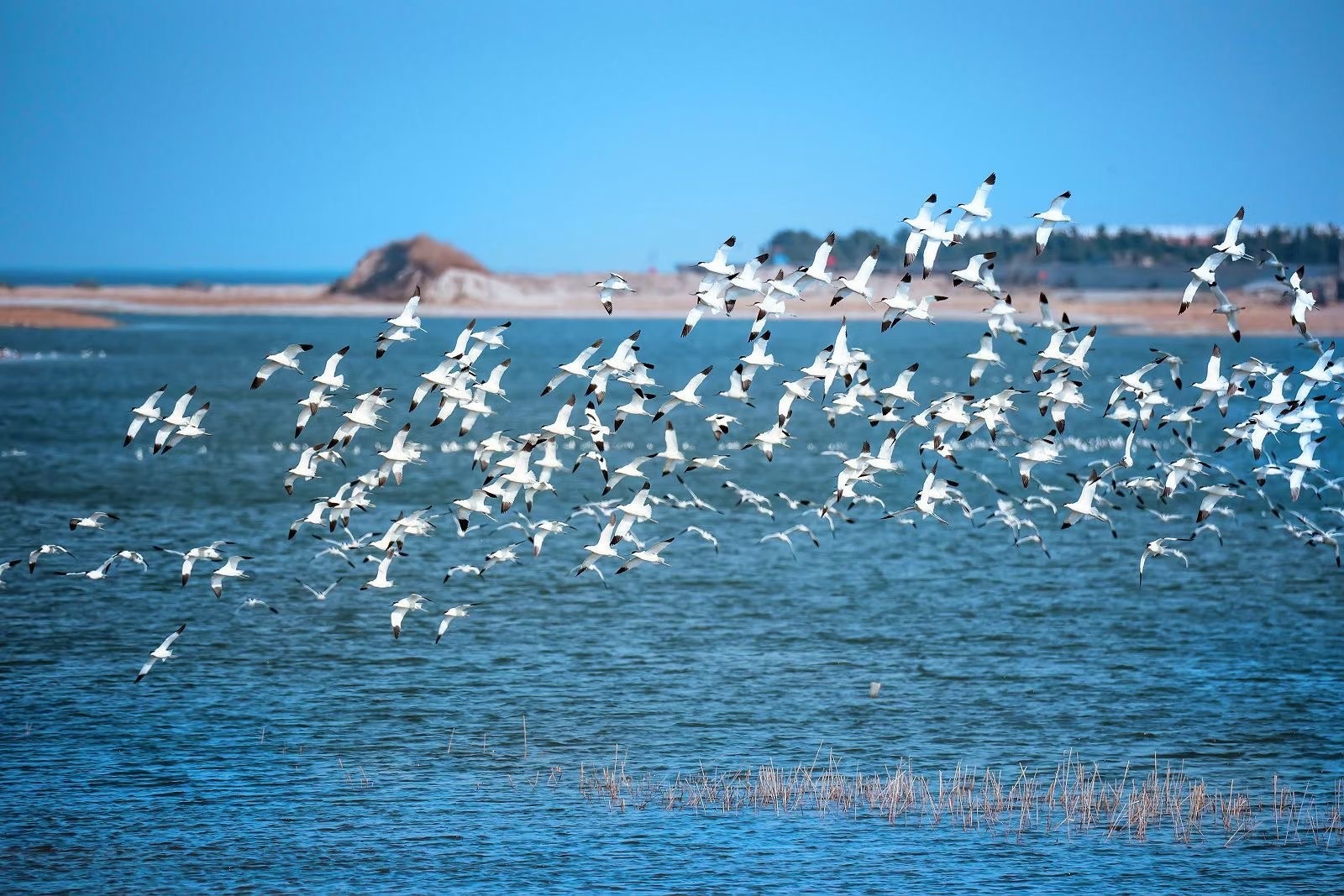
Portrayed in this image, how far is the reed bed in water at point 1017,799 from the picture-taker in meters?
29.6

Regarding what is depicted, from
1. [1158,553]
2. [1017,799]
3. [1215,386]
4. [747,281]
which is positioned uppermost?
[747,281]

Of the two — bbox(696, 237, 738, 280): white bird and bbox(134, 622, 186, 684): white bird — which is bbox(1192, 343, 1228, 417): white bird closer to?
bbox(696, 237, 738, 280): white bird

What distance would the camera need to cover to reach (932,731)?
35.6 m

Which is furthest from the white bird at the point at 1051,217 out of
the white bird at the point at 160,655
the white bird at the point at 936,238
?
the white bird at the point at 160,655

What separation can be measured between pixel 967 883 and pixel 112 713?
18360 mm

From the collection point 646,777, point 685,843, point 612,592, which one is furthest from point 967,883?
point 612,592

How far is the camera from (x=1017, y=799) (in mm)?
30875

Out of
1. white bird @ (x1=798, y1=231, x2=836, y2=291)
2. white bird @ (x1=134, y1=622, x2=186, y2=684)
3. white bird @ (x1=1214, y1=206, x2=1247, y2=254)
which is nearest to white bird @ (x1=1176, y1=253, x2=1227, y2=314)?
white bird @ (x1=1214, y1=206, x2=1247, y2=254)

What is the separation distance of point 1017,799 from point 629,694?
1008 cm

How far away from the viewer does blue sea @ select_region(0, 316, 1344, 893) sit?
92.8 ft

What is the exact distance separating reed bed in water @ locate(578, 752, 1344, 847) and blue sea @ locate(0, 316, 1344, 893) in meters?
0.27

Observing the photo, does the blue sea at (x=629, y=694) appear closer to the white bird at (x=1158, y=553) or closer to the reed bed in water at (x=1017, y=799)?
the reed bed in water at (x=1017, y=799)

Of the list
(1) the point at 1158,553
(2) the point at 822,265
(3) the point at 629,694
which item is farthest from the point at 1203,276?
(3) the point at 629,694

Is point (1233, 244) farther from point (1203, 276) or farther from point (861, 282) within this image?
point (861, 282)
